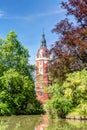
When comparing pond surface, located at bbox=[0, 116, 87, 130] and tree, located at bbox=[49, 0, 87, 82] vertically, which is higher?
tree, located at bbox=[49, 0, 87, 82]

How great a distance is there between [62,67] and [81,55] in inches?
78.7

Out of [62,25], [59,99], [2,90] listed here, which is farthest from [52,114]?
[62,25]

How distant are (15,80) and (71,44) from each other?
1037 inches

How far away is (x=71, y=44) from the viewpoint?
17688 millimetres

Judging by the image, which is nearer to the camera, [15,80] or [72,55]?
[72,55]

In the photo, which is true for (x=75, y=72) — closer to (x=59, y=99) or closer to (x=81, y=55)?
(x=81, y=55)

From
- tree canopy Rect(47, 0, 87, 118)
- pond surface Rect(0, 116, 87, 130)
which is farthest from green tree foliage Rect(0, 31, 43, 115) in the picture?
tree canopy Rect(47, 0, 87, 118)

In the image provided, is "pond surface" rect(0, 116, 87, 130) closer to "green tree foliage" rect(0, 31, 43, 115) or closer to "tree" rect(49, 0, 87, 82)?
"tree" rect(49, 0, 87, 82)

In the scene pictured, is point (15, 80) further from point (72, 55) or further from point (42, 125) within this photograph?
point (72, 55)

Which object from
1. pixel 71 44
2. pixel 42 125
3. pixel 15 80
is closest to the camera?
pixel 71 44

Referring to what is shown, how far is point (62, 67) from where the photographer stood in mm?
19141

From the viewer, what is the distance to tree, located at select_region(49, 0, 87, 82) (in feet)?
54.9

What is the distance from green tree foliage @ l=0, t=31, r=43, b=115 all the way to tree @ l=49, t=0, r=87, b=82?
2379cm

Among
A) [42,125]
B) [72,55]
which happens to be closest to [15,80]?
[42,125]
